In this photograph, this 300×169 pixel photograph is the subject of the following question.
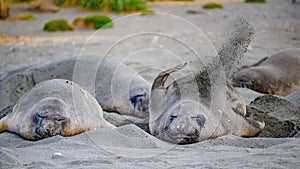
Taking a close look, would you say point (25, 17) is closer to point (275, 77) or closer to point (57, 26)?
point (57, 26)

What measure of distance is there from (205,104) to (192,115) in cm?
22

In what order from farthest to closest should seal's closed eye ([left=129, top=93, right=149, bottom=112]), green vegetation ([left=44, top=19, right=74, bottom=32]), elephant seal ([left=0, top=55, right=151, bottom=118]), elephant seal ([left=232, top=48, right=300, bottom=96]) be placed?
green vegetation ([left=44, top=19, right=74, bottom=32]) < elephant seal ([left=232, top=48, right=300, bottom=96]) < elephant seal ([left=0, top=55, right=151, bottom=118]) < seal's closed eye ([left=129, top=93, right=149, bottom=112])

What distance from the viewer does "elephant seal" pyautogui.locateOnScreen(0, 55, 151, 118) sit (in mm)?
6434

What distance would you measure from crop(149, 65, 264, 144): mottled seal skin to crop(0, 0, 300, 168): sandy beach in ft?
0.43

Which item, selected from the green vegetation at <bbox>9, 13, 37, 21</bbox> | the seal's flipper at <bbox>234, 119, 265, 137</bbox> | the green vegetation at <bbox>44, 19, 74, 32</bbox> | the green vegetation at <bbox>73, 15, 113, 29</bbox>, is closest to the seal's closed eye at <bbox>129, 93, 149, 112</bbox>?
the seal's flipper at <bbox>234, 119, 265, 137</bbox>

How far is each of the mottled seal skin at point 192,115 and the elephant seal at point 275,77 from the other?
2.02 meters

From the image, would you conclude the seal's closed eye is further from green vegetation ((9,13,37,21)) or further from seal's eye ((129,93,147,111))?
green vegetation ((9,13,37,21))

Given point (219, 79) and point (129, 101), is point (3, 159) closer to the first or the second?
point (219, 79)

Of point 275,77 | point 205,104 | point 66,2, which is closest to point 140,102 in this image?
point 205,104

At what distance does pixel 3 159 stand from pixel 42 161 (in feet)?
0.90

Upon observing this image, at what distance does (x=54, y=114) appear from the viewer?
487cm

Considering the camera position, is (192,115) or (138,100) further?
(138,100)

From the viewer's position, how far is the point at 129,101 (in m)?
6.42

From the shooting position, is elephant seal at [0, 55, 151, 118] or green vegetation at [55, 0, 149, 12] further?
green vegetation at [55, 0, 149, 12]
